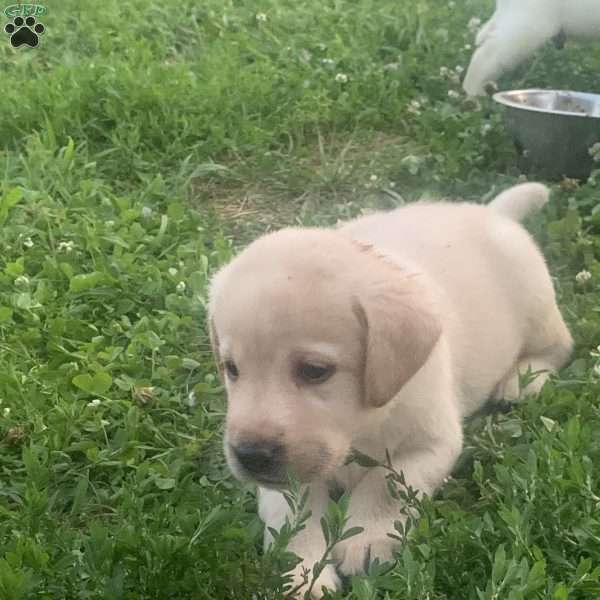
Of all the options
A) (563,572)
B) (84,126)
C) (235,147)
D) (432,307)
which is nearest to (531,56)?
(235,147)

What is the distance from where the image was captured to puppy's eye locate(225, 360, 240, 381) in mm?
2254

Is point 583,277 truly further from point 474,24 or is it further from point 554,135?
point 474,24

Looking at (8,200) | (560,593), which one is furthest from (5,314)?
(560,593)

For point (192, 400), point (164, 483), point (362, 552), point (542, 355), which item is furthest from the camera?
point (542, 355)

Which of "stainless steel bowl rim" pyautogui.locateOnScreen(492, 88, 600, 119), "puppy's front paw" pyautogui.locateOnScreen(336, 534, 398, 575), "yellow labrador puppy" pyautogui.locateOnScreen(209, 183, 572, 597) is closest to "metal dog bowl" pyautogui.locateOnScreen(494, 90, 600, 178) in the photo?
"stainless steel bowl rim" pyautogui.locateOnScreen(492, 88, 600, 119)

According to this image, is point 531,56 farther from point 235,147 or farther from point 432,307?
point 432,307

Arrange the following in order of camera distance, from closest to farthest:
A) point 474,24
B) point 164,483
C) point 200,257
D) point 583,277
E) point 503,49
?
point 164,483 < point 583,277 < point 200,257 < point 503,49 < point 474,24

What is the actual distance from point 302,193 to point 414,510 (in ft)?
6.36

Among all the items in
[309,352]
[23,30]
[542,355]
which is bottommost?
[542,355]

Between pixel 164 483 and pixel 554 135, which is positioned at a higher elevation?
pixel 554 135

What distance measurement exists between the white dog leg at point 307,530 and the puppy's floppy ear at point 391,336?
0.29 meters

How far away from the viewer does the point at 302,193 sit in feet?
13.2

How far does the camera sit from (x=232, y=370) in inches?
89.8

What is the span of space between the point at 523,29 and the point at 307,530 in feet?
11.4
